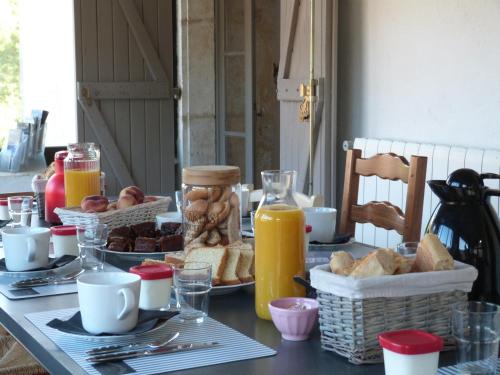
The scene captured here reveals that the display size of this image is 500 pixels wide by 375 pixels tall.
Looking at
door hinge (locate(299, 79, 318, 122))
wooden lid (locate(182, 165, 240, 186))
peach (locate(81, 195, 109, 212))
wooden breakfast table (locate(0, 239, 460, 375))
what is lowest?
A: wooden breakfast table (locate(0, 239, 460, 375))

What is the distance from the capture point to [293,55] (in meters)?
4.34

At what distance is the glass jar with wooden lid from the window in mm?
4275

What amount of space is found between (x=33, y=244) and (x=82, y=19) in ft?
11.7

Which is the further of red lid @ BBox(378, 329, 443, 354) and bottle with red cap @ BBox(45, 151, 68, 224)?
bottle with red cap @ BBox(45, 151, 68, 224)

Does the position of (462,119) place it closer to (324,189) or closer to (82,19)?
(324,189)

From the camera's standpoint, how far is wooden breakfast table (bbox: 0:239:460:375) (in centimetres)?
122

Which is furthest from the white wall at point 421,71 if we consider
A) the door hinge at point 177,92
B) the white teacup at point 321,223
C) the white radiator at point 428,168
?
the door hinge at point 177,92

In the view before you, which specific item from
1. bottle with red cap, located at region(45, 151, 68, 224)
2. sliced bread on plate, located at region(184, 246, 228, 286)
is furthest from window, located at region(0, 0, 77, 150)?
sliced bread on plate, located at region(184, 246, 228, 286)

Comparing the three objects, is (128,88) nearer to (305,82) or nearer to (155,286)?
(305,82)

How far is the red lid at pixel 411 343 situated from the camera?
3.51ft

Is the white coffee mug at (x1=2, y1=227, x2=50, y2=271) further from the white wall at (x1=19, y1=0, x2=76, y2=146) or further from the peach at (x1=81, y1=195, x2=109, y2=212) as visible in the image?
the white wall at (x1=19, y1=0, x2=76, y2=146)

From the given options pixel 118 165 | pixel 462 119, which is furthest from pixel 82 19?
pixel 462 119

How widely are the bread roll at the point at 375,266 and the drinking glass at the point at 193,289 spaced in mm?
315

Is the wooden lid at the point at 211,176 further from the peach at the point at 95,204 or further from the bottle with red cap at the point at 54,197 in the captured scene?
the bottle with red cap at the point at 54,197
